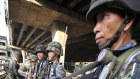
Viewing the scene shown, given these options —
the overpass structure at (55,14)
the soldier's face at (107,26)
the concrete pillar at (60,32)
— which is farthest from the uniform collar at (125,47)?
the concrete pillar at (60,32)

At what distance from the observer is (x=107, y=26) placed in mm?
2219

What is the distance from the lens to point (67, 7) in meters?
10.7

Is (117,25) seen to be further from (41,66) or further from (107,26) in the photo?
(41,66)

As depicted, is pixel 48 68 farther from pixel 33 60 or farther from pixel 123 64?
pixel 123 64

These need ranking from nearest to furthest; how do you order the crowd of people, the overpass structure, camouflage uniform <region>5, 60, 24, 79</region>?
the crowd of people
the overpass structure
camouflage uniform <region>5, 60, 24, 79</region>

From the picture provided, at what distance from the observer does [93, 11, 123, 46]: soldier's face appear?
219 cm

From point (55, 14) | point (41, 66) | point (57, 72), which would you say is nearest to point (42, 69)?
point (41, 66)

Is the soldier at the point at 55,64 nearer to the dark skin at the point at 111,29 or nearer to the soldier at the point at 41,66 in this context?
the soldier at the point at 41,66

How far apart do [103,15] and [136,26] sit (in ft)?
0.84

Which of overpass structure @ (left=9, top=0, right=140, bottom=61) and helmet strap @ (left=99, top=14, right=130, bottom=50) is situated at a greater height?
overpass structure @ (left=9, top=0, right=140, bottom=61)

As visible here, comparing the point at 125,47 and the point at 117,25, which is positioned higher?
the point at 117,25

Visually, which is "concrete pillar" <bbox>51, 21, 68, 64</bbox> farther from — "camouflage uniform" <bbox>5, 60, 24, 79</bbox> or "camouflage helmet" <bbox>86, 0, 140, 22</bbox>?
"camouflage helmet" <bbox>86, 0, 140, 22</bbox>

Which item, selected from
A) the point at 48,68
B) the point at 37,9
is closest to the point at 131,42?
the point at 48,68

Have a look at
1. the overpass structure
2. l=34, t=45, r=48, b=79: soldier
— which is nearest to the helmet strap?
l=34, t=45, r=48, b=79: soldier
